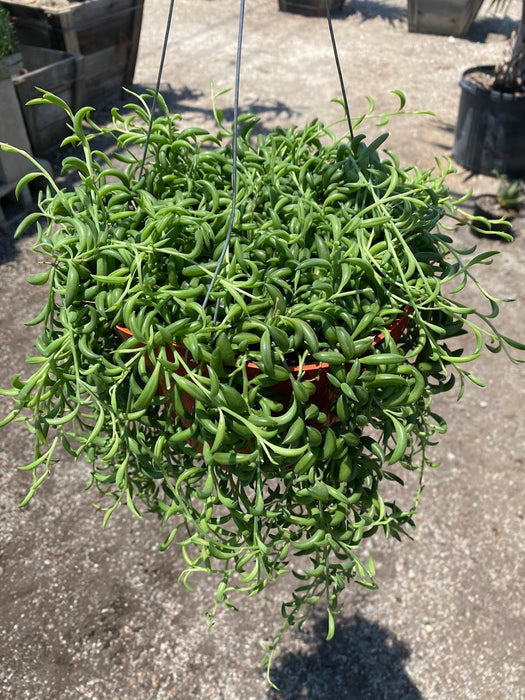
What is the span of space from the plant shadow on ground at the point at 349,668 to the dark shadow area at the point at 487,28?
21.5 feet

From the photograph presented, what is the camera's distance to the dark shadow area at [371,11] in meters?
7.34

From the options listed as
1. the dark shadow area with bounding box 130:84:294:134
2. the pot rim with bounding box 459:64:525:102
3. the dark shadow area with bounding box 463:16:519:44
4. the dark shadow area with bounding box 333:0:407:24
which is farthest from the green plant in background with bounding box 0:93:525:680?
the dark shadow area with bounding box 333:0:407:24

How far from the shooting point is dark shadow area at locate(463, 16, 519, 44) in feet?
22.4

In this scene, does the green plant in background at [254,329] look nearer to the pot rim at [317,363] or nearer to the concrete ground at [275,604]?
the pot rim at [317,363]

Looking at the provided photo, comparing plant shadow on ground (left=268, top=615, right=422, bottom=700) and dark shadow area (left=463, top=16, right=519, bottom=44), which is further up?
→ dark shadow area (left=463, top=16, right=519, bottom=44)

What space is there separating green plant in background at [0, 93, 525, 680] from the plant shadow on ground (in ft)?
3.48

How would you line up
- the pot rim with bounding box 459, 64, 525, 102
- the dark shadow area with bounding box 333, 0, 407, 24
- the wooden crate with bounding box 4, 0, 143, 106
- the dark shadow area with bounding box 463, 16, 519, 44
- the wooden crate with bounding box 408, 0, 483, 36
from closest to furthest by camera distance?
the pot rim with bounding box 459, 64, 525, 102 < the wooden crate with bounding box 4, 0, 143, 106 < the wooden crate with bounding box 408, 0, 483, 36 < the dark shadow area with bounding box 463, 16, 519, 44 < the dark shadow area with bounding box 333, 0, 407, 24

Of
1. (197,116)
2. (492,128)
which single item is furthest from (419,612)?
(197,116)

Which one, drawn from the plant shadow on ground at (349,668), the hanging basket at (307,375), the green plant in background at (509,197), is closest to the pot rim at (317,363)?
the hanging basket at (307,375)

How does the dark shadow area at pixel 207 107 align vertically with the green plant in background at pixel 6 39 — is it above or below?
below

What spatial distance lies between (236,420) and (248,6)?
306 inches

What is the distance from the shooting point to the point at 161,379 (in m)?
0.88

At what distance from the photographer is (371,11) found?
24.7ft

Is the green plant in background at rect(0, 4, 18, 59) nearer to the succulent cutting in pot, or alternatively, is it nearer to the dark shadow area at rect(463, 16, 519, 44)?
the succulent cutting in pot
